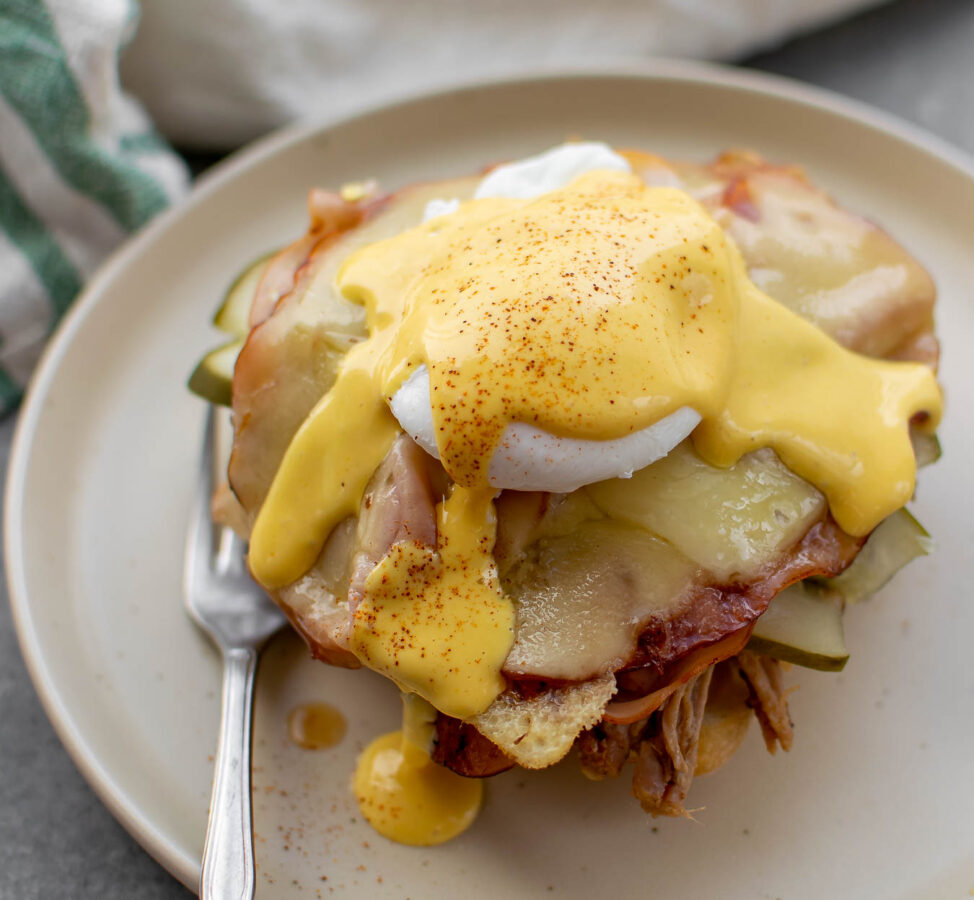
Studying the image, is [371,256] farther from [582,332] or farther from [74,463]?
[74,463]

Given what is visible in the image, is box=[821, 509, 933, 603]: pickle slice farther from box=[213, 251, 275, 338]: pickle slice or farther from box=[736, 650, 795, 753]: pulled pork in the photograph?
box=[213, 251, 275, 338]: pickle slice

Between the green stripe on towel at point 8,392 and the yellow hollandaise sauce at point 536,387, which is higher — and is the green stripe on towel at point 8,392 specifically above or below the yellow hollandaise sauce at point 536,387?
below

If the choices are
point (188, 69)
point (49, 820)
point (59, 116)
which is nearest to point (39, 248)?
point (59, 116)

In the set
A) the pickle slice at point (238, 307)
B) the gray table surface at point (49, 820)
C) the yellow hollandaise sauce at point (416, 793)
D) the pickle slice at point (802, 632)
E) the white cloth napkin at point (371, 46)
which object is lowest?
the gray table surface at point (49, 820)

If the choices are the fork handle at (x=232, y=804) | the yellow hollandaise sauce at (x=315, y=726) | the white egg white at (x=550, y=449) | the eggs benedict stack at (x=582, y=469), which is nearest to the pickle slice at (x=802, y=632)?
the eggs benedict stack at (x=582, y=469)

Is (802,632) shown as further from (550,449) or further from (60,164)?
(60,164)

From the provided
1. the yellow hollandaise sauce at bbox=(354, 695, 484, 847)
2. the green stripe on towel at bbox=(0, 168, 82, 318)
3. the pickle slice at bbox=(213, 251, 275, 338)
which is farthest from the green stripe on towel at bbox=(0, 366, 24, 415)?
the yellow hollandaise sauce at bbox=(354, 695, 484, 847)

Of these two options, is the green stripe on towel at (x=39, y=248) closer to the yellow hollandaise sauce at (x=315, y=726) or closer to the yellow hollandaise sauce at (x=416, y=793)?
the yellow hollandaise sauce at (x=315, y=726)
